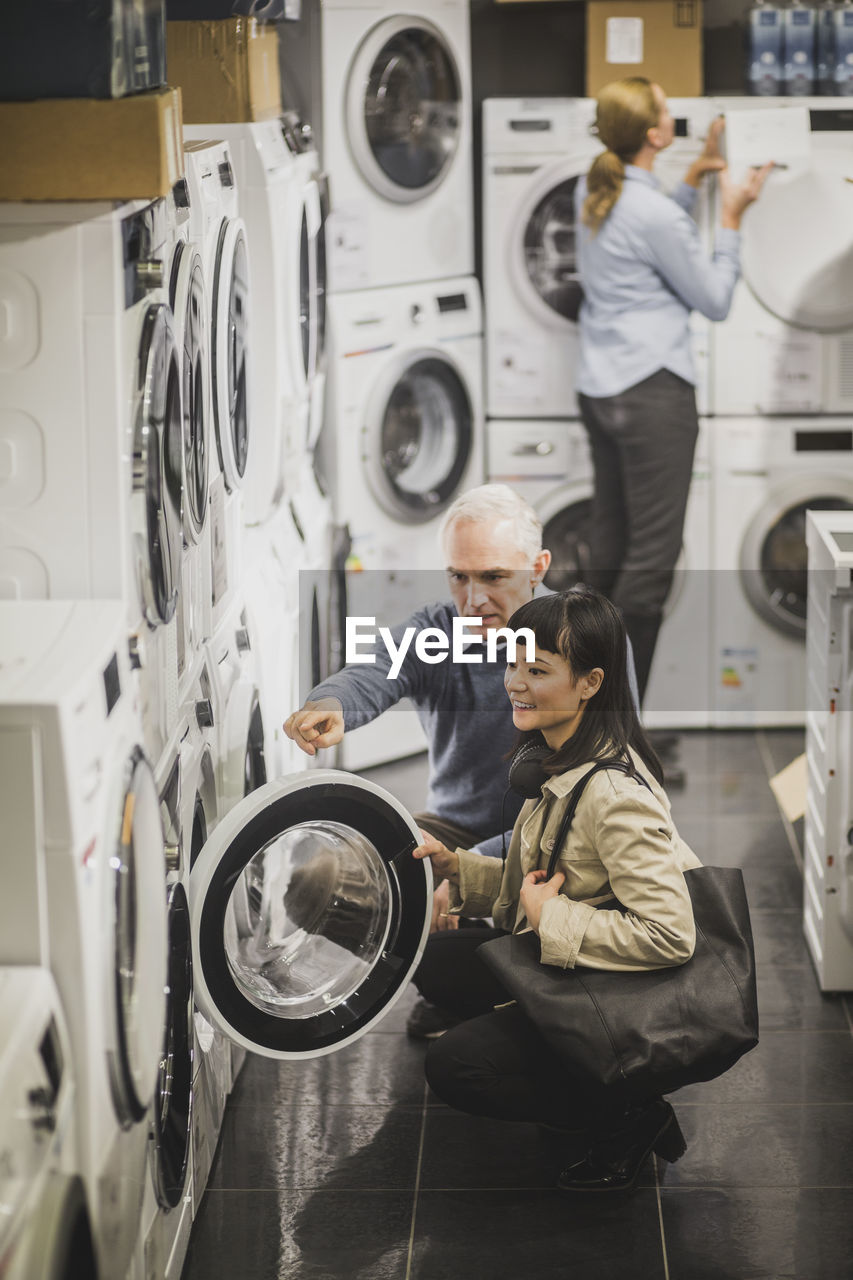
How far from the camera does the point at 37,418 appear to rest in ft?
7.08

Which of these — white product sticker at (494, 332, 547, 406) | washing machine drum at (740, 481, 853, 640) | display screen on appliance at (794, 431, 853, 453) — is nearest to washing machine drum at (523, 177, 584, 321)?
white product sticker at (494, 332, 547, 406)

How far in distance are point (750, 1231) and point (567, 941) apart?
61cm

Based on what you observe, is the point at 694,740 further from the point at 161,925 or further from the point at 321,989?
the point at 161,925

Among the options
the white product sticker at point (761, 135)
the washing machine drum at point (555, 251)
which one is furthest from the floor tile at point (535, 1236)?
the white product sticker at point (761, 135)

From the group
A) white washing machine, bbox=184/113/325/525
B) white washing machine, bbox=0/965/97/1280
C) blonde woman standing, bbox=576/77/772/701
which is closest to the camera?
white washing machine, bbox=0/965/97/1280

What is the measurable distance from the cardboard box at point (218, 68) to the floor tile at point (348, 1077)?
6.58ft

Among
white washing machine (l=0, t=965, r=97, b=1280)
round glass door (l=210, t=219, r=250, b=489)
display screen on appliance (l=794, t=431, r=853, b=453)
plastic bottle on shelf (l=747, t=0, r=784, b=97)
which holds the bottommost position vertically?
white washing machine (l=0, t=965, r=97, b=1280)

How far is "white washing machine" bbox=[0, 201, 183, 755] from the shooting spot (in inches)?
83.0

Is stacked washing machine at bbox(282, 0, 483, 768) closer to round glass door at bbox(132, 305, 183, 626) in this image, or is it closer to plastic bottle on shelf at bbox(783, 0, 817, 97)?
plastic bottle on shelf at bbox(783, 0, 817, 97)

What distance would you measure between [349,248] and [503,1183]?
277 cm

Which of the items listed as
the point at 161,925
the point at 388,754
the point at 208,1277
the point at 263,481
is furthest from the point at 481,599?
the point at 388,754

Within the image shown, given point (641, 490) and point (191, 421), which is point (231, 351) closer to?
point (191, 421)

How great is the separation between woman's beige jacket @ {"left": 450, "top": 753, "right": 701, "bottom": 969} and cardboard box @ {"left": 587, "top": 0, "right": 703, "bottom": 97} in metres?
2.93

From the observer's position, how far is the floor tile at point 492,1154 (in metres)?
2.85
